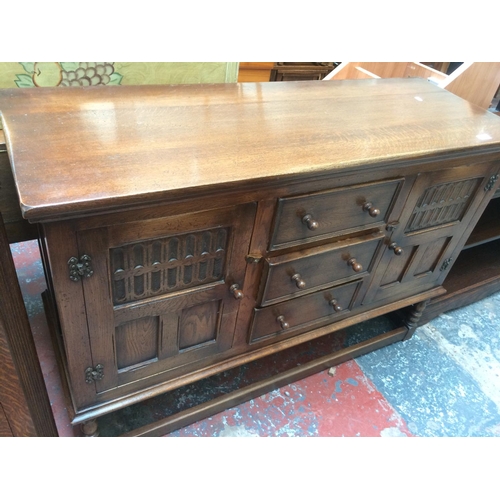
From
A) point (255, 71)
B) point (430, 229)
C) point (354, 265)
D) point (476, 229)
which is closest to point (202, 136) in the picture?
point (354, 265)

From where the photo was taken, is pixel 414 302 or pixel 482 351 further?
pixel 482 351

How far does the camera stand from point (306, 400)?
138 cm

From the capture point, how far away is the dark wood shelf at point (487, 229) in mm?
1598

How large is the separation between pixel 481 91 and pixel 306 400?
4.13 ft

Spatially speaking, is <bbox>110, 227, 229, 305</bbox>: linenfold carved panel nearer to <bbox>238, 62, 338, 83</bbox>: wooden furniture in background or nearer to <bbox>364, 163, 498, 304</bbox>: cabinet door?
<bbox>364, 163, 498, 304</bbox>: cabinet door

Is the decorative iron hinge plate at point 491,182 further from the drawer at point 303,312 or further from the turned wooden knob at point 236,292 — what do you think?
the turned wooden knob at point 236,292

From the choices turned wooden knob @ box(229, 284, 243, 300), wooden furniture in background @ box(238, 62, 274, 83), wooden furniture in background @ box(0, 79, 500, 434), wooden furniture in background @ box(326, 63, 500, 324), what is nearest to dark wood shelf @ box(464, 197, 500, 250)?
wooden furniture in background @ box(326, 63, 500, 324)

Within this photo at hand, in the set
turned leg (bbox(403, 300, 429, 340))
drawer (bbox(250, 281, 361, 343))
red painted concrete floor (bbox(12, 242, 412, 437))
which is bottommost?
red painted concrete floor (bbox(12, 242, 412, 437))

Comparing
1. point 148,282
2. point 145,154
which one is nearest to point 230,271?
point 148,282

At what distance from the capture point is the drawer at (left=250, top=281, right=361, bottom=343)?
111 centimetres

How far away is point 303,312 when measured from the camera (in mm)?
1183

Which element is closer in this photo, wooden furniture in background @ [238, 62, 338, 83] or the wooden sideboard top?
the wooden sideboard top

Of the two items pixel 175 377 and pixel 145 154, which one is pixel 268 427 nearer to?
pixel 175 377

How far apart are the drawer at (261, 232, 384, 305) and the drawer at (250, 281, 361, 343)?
1.6 inches
